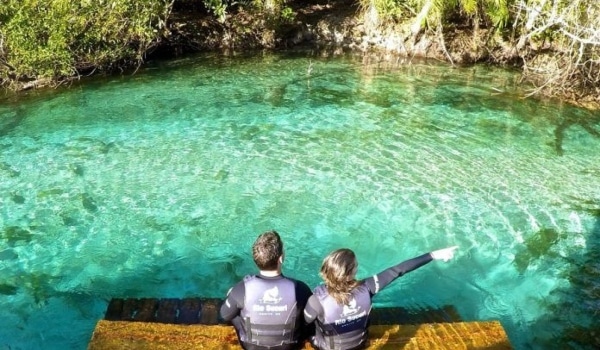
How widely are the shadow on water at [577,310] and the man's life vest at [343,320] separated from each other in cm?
273

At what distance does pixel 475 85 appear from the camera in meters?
15.9

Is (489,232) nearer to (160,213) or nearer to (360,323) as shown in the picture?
(360,323)

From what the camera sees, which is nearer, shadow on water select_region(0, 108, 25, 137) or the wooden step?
the wooden step

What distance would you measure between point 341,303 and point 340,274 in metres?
0.29

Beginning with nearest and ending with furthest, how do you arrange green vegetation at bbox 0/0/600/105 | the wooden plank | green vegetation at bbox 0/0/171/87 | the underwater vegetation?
the wooden plank → the underwater vegetation → green vegetation at bbox 0/0/600/105 → green vegetation at bbox 0/0/171/87

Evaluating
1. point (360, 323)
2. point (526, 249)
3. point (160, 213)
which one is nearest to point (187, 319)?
point (360, 323)

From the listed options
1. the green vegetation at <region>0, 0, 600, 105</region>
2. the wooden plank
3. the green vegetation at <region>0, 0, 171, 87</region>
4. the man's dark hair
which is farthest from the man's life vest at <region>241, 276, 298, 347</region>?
the green vegetation at <region>0, 0, 171, 87</region>

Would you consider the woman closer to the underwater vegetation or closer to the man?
the man

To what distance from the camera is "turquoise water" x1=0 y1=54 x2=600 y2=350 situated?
7.02 m

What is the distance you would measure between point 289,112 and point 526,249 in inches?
280

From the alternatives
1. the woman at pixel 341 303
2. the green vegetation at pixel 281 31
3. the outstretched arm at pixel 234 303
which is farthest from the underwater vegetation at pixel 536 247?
the green vegetation at pixel 281 31

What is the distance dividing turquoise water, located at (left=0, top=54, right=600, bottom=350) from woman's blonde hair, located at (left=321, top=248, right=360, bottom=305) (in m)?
2.59

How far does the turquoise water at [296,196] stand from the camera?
702cm

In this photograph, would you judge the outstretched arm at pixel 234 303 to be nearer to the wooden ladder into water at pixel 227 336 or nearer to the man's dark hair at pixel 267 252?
the man's dark hair at pixel 267 252
